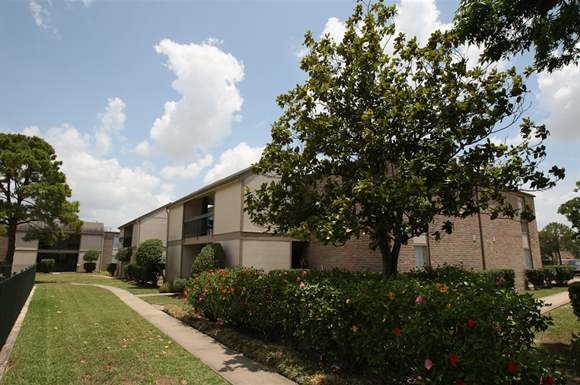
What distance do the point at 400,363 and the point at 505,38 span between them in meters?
6.14

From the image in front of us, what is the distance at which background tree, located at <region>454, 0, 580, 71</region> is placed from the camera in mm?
6201

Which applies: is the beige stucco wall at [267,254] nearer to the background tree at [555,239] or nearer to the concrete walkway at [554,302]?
the concrete walkway at [554,302]

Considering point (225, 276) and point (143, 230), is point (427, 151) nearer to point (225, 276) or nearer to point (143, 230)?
point (225, 276)

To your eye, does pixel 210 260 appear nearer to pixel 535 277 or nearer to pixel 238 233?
pixel 238 233

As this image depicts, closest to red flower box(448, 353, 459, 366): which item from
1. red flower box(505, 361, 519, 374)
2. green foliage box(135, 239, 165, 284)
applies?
red flower box(505, 361, 519, 374)

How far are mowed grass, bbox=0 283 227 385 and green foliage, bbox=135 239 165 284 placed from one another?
1341 centimetres

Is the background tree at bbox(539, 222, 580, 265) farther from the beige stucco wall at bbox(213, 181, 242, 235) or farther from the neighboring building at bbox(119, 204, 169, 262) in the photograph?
the beige stucco wall at bbox(213, 181, 242, 235)

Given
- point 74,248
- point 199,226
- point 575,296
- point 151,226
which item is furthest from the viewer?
point 74,248

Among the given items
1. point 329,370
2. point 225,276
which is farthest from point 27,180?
point 329,370

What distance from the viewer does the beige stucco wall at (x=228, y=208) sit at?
754 inches

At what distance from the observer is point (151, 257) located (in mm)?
26109

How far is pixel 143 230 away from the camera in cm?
3397

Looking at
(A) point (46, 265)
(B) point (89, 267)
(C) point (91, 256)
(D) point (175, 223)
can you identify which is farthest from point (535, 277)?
(B) point (89, 267)

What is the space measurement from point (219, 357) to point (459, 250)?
14732mm
